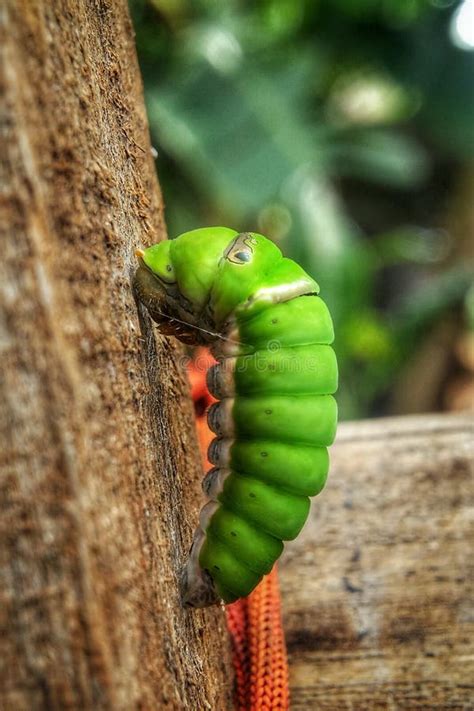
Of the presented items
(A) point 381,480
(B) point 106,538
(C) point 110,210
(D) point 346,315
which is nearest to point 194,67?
(D) point 346,315

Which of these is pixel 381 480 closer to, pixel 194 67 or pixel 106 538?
pixel 106 538

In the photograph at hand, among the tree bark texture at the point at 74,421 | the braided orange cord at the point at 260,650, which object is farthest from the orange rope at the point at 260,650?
the tree bark texture at the point at 74,421

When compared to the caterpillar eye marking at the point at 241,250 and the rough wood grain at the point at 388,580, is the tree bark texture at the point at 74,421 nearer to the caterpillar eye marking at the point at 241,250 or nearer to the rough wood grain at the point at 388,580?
the caterpillar eye marking at the point at 241,250

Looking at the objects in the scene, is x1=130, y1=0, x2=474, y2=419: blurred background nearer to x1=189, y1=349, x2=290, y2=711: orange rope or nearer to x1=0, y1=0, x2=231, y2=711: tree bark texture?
x1=189, y1=349, x2=290, y2=711: orange rope

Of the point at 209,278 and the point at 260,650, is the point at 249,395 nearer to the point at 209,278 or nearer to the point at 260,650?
the point at 209,278

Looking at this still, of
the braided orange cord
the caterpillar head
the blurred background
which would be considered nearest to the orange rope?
the braided orange cord

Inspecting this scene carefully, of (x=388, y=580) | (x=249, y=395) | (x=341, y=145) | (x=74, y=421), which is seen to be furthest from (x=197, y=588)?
(x=341, y=145)
